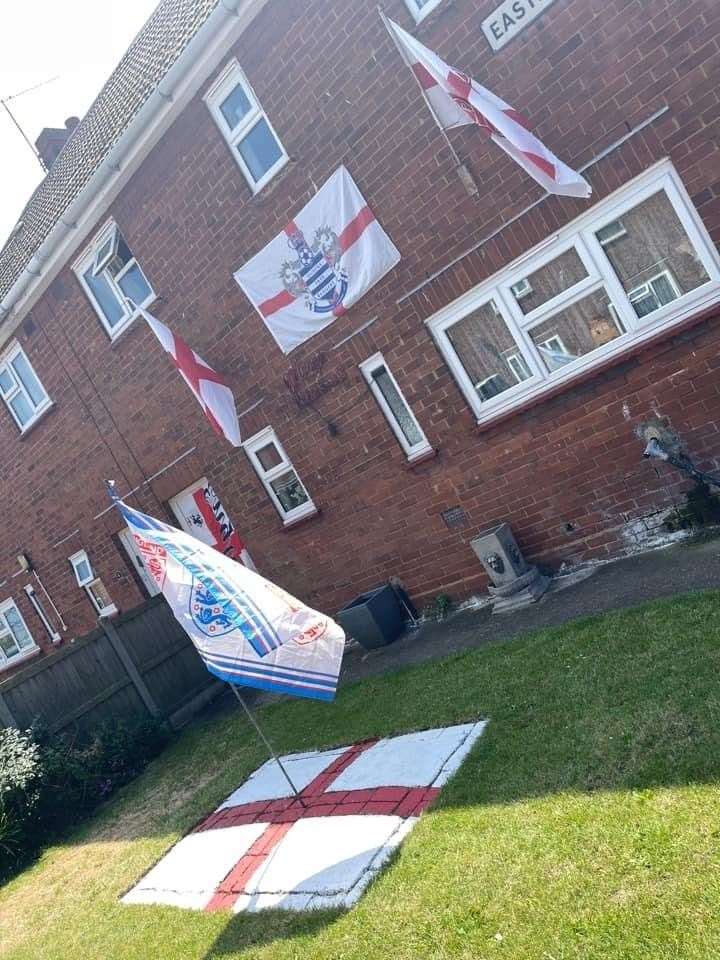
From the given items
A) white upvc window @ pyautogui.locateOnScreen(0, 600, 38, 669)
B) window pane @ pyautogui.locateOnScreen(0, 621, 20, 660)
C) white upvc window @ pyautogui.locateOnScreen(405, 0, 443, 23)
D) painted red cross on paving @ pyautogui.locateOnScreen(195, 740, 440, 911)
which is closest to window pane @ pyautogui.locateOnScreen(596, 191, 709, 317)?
white upvc window @ pyautogui.locateOnScreen(405, 0, 443, 23)

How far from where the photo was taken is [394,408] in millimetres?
9125

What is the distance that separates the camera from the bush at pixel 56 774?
849 cm

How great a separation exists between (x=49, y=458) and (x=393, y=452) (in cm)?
705

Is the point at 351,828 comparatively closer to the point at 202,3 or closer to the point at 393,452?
the point at 393,452

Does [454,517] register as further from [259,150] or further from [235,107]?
[235,107]

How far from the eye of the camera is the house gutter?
8688 mm

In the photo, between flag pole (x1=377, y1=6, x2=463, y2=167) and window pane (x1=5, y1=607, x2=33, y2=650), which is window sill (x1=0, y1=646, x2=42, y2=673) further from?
flag pole (x1=377, y1=6, x2=463, y2=167)

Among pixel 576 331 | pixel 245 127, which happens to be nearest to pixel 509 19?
pixel 576 331

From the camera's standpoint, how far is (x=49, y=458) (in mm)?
13664

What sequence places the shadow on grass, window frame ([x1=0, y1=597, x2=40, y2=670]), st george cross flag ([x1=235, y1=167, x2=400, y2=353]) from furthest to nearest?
window frame ([x1=0, y1=597, x2=40, y2=670])
st george cross flag ([x1=235, y1=167, x2=400, y2=353])
the shadow on grass

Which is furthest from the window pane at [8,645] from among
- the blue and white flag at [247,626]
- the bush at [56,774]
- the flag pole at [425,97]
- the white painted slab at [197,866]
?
the flag pole at [425,97]

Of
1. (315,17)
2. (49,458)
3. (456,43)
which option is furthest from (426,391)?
(49,458)

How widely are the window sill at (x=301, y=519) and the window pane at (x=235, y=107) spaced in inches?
179

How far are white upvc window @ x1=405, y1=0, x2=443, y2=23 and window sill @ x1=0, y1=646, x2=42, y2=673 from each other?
1317 centimetres
